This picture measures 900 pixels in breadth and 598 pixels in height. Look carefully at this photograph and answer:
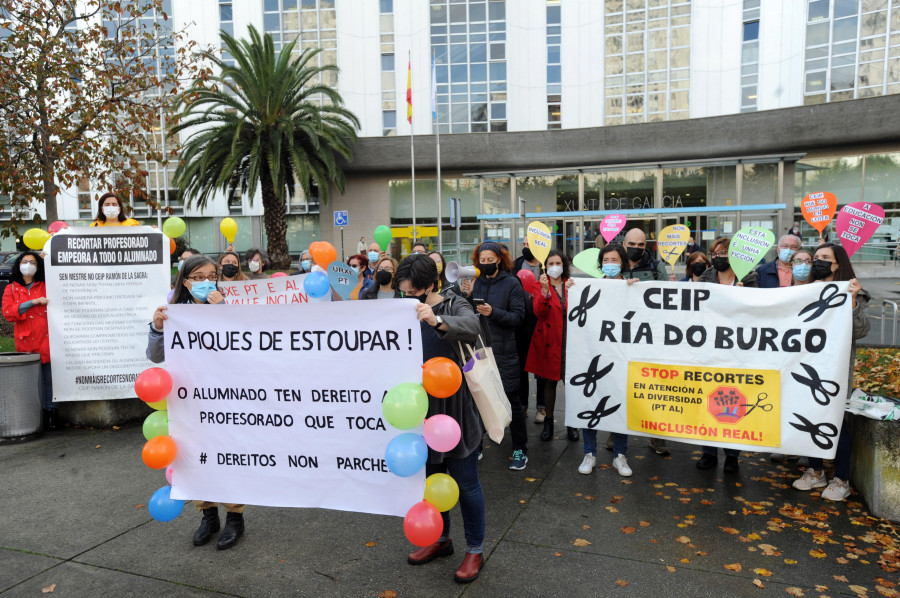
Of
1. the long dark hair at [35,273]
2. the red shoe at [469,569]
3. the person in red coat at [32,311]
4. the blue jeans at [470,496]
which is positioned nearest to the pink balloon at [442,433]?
the blue jeans at [470,496]

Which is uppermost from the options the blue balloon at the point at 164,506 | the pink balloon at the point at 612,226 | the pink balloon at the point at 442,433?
the pink balloon at the point at 612,226

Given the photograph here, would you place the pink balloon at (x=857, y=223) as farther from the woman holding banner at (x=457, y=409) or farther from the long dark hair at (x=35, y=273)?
the long dark hair at (x=35, y=273)

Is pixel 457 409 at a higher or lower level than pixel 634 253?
lower

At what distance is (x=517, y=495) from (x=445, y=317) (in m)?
2.07

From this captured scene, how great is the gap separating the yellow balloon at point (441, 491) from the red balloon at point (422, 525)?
0.19 feet

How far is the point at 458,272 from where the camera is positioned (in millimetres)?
4930

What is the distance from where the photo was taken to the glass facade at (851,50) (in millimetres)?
25438

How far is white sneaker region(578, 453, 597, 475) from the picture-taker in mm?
5004

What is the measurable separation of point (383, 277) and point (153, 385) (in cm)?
196

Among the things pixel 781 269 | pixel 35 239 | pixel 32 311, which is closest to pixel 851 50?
pixel 781 269

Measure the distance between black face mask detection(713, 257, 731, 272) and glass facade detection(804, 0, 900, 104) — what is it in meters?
26.7

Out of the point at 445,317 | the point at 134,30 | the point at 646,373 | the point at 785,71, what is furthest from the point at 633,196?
the point at 445,317

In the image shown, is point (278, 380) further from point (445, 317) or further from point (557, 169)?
point (557, 169)

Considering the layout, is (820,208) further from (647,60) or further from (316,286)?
(647,60)
